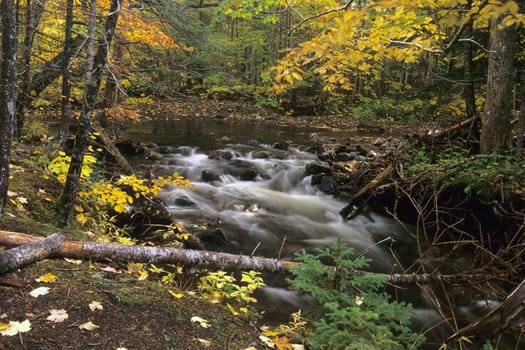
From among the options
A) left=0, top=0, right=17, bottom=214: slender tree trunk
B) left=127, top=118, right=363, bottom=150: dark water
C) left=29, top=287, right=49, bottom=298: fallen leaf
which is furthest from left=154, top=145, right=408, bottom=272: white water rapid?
left=0, top=0, right=17, bottom=214: slender tree trunk

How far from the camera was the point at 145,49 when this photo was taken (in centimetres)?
976

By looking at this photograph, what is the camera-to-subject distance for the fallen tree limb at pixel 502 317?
3.00 meters

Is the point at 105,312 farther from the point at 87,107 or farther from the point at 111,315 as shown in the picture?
the point at 87,107

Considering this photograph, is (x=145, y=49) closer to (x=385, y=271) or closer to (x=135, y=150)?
(x=135, y=150)

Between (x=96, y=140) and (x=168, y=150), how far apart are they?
4.63 m

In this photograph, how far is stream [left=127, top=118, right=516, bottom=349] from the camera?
5.67 m

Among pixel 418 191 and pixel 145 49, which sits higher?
pixel 145 49

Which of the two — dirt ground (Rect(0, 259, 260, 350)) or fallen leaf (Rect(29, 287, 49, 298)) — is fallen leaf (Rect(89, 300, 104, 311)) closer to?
dirt ground (Rect(0, 259, 260, 350))

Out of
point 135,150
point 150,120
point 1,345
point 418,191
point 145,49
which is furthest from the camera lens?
point 150,120

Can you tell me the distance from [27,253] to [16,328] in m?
0.82

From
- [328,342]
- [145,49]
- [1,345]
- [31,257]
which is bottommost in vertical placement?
[328,342]

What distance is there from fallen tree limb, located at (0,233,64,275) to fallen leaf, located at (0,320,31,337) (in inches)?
24.3

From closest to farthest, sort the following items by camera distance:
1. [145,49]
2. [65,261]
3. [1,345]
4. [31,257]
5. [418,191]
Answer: [1,345], [31,257], [65,261], [418,191], [145,49]

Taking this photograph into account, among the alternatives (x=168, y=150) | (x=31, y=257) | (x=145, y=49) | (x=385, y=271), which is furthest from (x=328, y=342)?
(x=168, y=150)
